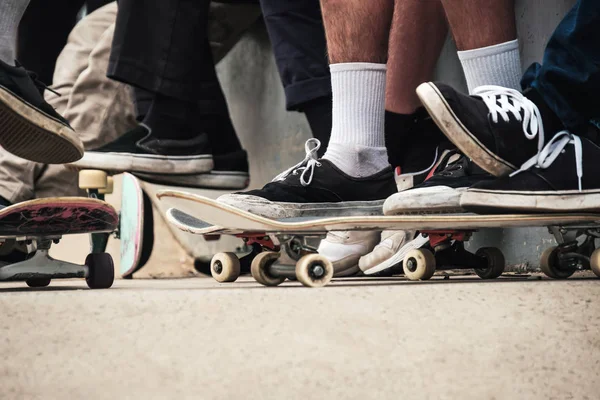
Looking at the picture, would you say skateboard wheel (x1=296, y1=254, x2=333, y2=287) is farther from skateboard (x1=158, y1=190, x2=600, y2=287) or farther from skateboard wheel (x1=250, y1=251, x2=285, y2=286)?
skateboard wheel (x1=250, y1=251, x2=285, y2=286)

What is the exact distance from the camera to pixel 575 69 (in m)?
1.53

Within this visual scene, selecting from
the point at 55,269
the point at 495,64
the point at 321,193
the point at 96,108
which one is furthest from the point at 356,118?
the point at 96,108

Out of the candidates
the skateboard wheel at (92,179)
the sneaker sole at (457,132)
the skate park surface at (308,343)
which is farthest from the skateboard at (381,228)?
the skateboard wheel at (92,179)

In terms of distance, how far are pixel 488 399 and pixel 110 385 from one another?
1.68 feet

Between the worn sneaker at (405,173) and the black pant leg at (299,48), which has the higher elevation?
the black pant leg at (299,48)

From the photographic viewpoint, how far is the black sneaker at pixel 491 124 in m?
1.45

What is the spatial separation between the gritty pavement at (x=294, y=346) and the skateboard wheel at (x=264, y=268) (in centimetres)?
55

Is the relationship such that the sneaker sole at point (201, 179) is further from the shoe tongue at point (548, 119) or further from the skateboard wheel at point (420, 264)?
the shoe tongue at point (548, 119)

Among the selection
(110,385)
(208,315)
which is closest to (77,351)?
(110,385)

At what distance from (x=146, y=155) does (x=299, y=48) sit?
2.76ft

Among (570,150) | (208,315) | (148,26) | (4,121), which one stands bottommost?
(208,315)

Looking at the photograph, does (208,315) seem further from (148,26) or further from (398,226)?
(148,26)

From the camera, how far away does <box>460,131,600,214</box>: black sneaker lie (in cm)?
149

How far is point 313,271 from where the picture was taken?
4.97 ft
